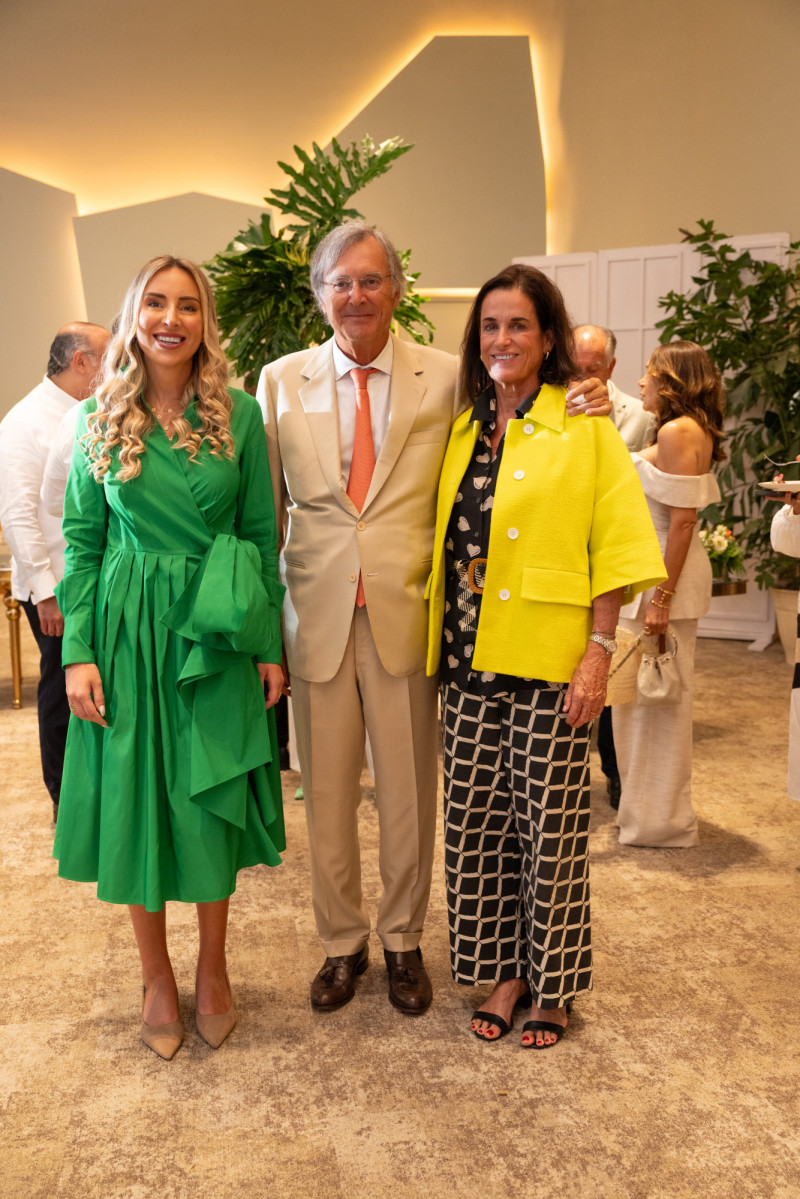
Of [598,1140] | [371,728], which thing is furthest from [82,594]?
[598,1140]

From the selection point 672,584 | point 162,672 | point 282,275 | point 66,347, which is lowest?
point 672,584

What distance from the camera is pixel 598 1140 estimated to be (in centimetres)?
198

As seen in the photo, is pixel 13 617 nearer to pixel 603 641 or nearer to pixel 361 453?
pixel 361 453

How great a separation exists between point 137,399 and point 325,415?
43 centimetres

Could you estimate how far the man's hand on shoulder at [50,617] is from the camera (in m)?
3.44

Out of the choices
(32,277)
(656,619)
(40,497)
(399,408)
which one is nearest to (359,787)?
(399,408)

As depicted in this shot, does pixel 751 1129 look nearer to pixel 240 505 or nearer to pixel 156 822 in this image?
pixel 156 822

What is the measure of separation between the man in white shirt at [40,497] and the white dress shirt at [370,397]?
5.31ft

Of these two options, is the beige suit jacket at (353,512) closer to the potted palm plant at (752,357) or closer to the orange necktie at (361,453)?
the orange necktie at (361,453)

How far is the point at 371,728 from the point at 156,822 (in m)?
0.56

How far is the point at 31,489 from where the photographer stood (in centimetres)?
368

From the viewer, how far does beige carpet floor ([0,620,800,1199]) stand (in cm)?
190

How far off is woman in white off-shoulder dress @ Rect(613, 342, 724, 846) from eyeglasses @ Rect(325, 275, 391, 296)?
1.41 meters

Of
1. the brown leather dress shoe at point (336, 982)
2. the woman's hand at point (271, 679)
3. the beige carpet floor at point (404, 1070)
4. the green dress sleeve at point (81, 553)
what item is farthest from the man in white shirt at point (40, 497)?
the brown leather dress shoe at point (336, 982)
